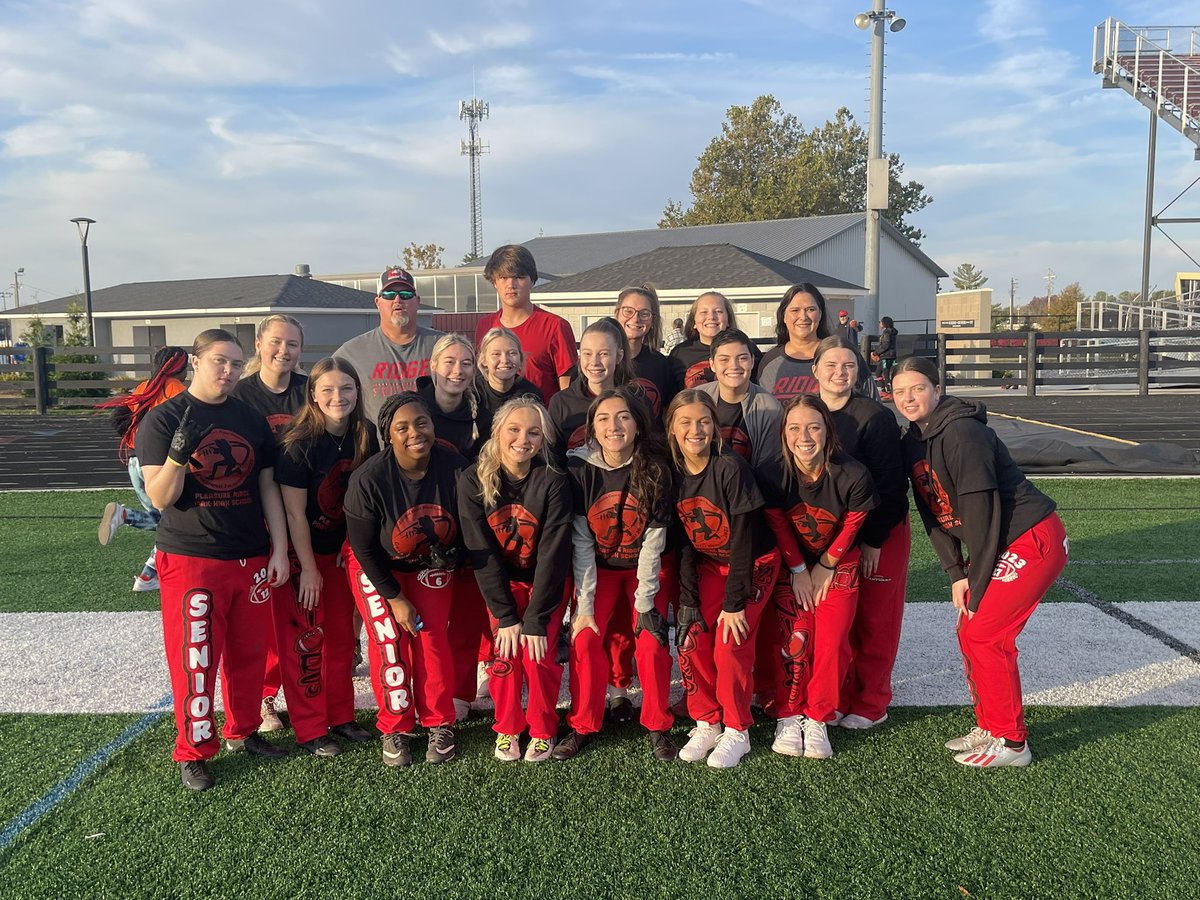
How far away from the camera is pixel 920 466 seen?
140 inches

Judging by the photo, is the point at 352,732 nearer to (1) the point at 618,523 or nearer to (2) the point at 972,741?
(1) the point at 618,523

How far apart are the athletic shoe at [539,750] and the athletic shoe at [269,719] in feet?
3.69

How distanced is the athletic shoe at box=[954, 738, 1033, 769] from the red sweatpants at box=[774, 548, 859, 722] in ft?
1.73

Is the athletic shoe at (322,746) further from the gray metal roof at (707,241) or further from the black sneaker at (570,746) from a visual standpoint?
the gray metal roof at (707,241)

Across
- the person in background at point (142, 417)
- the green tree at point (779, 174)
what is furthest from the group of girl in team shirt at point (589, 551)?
the green tree at point (779, 174)

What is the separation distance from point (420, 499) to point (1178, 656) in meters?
3.74

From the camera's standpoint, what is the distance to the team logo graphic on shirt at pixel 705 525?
3.49m

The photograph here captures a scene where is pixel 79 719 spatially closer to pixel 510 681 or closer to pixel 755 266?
pixel 510 681

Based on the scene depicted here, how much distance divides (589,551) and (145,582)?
3626 mm

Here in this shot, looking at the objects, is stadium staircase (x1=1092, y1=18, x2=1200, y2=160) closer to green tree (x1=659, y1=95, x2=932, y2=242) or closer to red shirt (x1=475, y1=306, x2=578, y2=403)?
green tree (x1=659, y1=95, x2=932, y2=242)

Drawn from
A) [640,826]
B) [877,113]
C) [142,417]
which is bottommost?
[640,826]

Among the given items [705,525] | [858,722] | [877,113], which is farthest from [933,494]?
[877,113]

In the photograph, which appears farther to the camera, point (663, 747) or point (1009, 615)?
point (663, 747)

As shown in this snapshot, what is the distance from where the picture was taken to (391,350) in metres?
4.30
